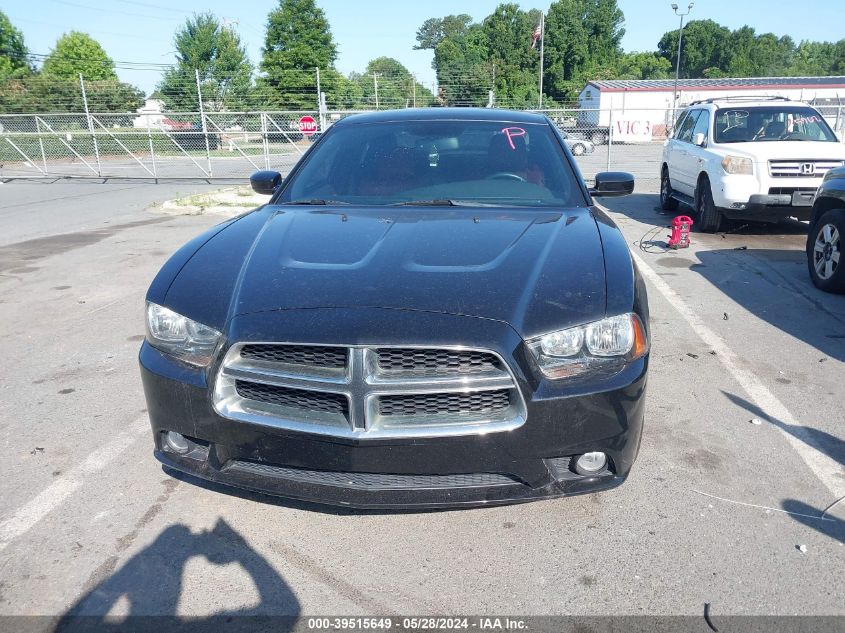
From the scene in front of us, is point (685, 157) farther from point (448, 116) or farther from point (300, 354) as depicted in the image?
point (300, 354)

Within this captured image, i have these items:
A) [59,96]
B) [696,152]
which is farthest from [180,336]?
[59,96]

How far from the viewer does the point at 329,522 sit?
9.87 ft

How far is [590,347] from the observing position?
2.61 m

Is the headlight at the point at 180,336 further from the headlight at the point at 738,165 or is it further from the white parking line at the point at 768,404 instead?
the headlight at the point at 738,165

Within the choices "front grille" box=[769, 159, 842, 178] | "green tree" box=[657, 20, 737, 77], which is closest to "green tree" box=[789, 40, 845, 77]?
"green tree" box=[657, 20, 737, 77]

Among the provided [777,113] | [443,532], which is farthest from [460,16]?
[443,532]

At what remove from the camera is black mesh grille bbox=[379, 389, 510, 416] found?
8.23 ft

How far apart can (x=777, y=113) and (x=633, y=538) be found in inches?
362


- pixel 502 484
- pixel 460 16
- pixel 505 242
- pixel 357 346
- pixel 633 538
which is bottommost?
pixel 633 538

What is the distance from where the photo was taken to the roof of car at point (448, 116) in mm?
4555

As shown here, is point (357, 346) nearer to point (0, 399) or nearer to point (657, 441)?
point (657, 441)

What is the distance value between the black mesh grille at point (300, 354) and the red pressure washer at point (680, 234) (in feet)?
24.0

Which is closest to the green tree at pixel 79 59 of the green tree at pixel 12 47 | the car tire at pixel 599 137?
the green tree at pixel 12 47

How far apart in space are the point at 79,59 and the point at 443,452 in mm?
82672
